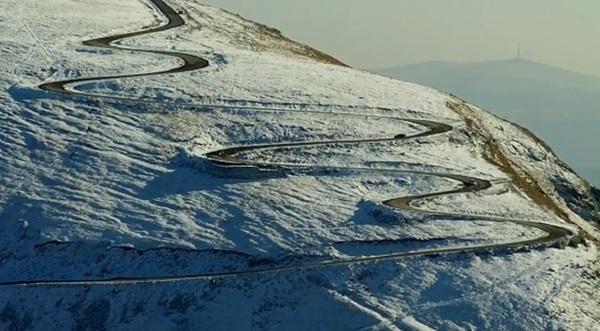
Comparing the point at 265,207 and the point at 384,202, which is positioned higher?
the point at 384,202

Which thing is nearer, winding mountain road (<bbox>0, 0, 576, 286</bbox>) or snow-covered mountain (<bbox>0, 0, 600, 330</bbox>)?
snow-covered mountain (<bbox>0, 0, 600, 330</bbox>)

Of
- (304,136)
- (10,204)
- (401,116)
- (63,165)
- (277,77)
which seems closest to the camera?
(10,204)

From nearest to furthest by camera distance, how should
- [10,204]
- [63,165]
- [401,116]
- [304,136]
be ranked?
[10,204] < [63,165] < [304,136] < [401,116]

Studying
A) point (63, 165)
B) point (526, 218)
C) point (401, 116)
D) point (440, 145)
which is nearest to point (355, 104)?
point (401, 116)

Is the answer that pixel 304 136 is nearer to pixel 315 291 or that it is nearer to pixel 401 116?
pixel 401 116

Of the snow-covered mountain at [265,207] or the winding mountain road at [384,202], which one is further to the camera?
the winding mountain road at [384,202]

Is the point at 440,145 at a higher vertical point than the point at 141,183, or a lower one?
higher

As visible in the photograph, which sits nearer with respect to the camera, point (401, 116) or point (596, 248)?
point (596, 248)

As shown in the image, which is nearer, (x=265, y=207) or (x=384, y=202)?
(x=265, y=207)
